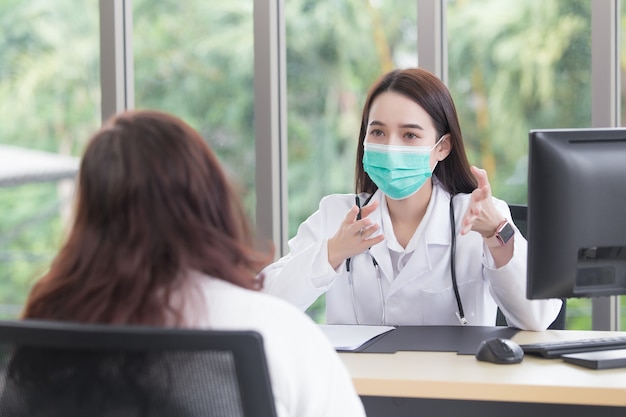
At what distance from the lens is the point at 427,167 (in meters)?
2.42

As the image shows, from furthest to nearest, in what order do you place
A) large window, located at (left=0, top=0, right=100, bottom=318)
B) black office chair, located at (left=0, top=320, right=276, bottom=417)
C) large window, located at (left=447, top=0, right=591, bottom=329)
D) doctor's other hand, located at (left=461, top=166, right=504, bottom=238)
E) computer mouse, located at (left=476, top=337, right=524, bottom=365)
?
1. large window, located at (left=0, top=0, right=100, bottom=318)
2. large window, located at (left=447, top=0, right=591, bottom=329)
3. doctor's other hand, located at (left=461, top=166, right=504, bottom=238)
4. computer mouse, located at (left=476, top=337, right=524, bottom=365)
5. black office chair, located at (left=0, top=320, right=276, bottom=417)

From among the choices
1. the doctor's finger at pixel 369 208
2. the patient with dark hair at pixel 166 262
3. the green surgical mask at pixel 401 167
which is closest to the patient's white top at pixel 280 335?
the patient with dark hair at pixel 166 262

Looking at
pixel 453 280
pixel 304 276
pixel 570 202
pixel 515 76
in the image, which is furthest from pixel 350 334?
pixel 515 76

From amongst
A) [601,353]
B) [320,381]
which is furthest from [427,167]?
[320,381]


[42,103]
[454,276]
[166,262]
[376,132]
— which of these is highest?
[42,103]

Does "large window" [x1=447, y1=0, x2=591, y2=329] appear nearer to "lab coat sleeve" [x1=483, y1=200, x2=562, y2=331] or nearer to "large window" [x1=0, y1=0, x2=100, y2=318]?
"lab coat sleeve" [x1=483, y1=200, x2=562, y2=331]

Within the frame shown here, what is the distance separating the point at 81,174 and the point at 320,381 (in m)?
0.39

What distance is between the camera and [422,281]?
236cm

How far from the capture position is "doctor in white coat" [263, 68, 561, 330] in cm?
227

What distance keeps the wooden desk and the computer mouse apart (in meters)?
0.01

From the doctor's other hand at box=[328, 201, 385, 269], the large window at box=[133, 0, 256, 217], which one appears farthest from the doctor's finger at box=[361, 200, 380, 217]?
the large window at box=[133, 0, 256, 217]

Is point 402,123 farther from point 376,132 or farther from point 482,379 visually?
point 482,379

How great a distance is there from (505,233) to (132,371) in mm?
1392

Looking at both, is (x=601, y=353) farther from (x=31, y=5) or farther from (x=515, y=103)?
(x=31, y=5)
